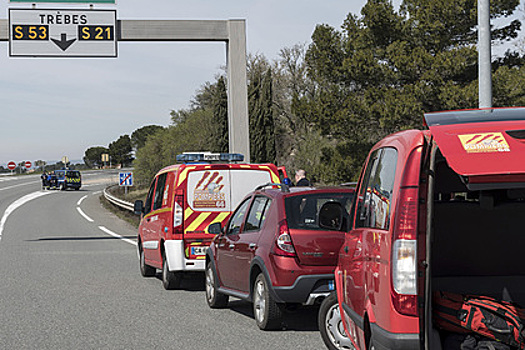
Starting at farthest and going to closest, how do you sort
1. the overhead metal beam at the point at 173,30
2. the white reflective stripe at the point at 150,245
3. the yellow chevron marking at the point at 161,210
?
the overhead metal beam at the point at 173,30, the white reflective stripe at the point at 150,245, the yellow chevron marking at the point at 161,210

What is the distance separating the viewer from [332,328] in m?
7.45

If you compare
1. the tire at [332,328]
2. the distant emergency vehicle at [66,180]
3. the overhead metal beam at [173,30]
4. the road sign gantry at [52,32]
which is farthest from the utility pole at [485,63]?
the distant emergency vehicle at [66,180]

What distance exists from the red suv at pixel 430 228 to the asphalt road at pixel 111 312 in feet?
7.53

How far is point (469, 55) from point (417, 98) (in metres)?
2.44

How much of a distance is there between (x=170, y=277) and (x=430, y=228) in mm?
7914

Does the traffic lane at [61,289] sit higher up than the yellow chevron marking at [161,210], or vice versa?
the yellow chevron marking at [161,210]

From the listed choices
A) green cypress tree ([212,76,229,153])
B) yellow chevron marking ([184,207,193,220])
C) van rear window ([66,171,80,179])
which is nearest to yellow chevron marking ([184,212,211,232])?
yellow chevron marking ([184,207,193,220])

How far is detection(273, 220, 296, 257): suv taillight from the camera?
26.6ft

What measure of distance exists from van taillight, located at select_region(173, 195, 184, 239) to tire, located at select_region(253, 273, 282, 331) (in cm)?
301

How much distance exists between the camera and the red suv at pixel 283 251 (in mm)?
8039

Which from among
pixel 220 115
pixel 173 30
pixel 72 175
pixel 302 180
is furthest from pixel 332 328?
pixel 72 175

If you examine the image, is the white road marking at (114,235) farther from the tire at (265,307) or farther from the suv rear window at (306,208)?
the suv rear window at (306,208)

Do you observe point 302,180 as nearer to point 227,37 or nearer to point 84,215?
point 227,37

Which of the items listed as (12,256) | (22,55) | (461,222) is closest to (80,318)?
(461,222)
